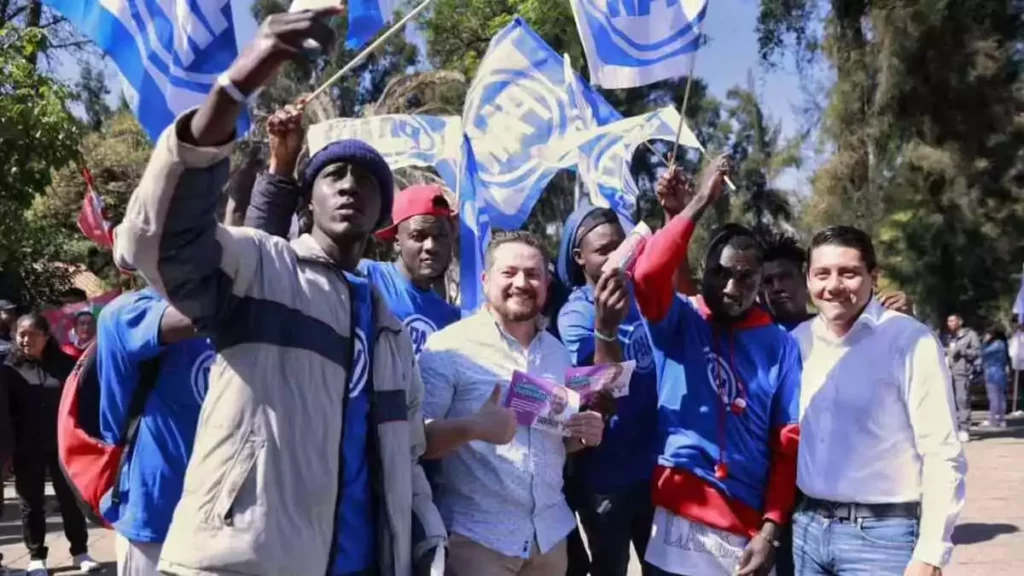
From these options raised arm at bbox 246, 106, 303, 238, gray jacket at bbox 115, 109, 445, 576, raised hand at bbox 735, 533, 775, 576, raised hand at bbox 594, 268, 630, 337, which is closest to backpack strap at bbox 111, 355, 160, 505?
raised arm at bbox 246, 106, 303, 238

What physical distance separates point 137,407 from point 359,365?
42.4 inches

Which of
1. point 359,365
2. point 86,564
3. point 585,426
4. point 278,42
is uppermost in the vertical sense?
point 278,42

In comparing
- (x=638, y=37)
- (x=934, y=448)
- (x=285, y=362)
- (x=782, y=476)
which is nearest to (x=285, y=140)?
(x=285, y=362)

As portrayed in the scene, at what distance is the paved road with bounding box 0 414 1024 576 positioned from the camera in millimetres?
7672

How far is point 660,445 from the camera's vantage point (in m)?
3.86

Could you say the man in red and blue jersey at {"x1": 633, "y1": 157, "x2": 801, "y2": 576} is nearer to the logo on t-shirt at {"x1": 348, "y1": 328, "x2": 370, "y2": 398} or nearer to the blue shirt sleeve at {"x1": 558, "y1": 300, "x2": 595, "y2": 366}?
the blue shirt sleeve at {"x1": 558, "y1": 300, "x2": 595, "y2": 366}

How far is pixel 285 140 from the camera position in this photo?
3.24 metres

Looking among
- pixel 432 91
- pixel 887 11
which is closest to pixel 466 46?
pixel 432 91

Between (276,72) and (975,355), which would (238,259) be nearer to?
(276,72)

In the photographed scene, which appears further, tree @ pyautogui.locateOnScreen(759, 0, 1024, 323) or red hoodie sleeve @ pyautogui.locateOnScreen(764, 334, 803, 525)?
tree @ pyautogui.locateOnScreen(759, 0, 1024, 323)

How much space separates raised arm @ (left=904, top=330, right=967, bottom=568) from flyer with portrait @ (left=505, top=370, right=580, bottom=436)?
3.50 feet

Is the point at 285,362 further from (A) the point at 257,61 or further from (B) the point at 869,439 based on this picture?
(B) the point at 869,439

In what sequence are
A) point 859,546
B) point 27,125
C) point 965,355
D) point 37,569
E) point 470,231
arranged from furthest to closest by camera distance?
point 965,355
point 27,125
point 37,569
point 470,231
point 859,546

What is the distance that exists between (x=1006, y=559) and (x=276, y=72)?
7.28 m
